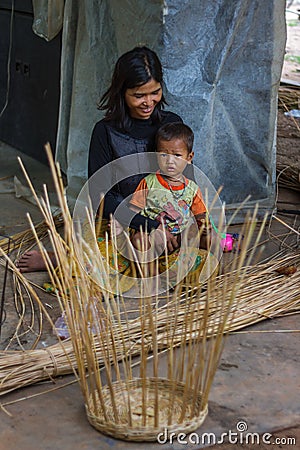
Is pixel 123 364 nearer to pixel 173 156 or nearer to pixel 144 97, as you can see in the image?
pixel 173 156

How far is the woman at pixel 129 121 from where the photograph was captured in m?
3.04

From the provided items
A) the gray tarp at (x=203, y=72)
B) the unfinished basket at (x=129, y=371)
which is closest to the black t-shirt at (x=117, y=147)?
the gray tarp at (x=203, y=72)

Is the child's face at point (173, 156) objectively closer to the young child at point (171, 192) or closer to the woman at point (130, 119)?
the young child at point (171, 192)

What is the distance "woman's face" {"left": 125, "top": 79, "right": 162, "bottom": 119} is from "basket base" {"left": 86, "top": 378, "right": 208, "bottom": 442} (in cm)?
121

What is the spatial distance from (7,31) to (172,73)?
6.55 ft

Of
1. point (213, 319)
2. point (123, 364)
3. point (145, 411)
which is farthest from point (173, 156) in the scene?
point (145, 411)

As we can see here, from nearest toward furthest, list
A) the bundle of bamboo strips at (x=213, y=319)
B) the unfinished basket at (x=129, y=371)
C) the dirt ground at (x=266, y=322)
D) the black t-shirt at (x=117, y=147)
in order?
the unfinished basket at (x=129, y=371), the dirt ground at (x=266, y=322), the bundle of bamboo strips at (x=213, y=319), the black t-shirt at (x=117, y=147)

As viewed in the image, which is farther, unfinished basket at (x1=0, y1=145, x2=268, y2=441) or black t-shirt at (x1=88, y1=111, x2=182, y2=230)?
black t-shirt at (x1=88, y1=111, x2=182, y2=230)

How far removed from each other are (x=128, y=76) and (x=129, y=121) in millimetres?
217

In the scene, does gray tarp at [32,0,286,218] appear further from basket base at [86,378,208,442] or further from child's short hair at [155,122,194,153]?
basket base at [86,378,208,442]

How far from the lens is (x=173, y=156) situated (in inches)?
120

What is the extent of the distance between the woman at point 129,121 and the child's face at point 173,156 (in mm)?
139

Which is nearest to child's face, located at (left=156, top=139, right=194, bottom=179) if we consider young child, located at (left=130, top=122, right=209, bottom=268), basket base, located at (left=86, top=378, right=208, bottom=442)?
young child, located at (left=130, top=122, right=209, bottom=268)

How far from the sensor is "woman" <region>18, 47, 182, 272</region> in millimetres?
3043
